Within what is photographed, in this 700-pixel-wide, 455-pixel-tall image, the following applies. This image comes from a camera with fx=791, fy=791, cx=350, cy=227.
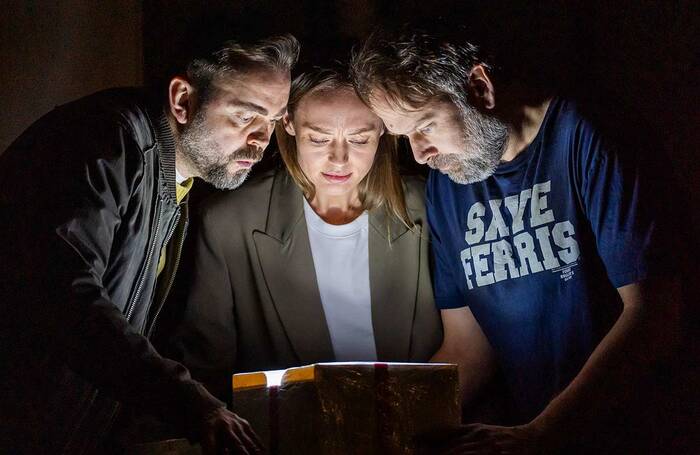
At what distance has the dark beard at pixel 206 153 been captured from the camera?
9.12 feet

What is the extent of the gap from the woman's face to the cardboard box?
3.25 feet

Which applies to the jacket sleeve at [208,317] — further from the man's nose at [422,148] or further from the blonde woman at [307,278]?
the man's nose at [422,148]

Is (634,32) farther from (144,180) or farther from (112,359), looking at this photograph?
(112,359)

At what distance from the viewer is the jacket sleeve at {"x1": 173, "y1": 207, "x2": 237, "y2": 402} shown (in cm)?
299

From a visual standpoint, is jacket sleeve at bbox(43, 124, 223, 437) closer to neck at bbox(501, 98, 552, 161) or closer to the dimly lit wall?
the dimly lit wall

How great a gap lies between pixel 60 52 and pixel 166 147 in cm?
88

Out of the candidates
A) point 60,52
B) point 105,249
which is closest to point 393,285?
point 105,249

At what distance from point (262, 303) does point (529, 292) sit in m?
1.01

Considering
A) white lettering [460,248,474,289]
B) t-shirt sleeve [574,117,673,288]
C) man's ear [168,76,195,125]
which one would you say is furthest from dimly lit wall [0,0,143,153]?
t-shirt sleeve [574,117,673,288]

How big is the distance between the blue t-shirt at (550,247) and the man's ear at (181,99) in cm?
98

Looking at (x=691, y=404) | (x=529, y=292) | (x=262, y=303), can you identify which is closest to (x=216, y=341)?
(x=262, y=303)

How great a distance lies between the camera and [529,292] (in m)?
2.65

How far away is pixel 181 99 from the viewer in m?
2.79

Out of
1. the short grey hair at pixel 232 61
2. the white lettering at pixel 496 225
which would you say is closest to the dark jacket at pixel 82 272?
the short grey hair at pixel 232 61
